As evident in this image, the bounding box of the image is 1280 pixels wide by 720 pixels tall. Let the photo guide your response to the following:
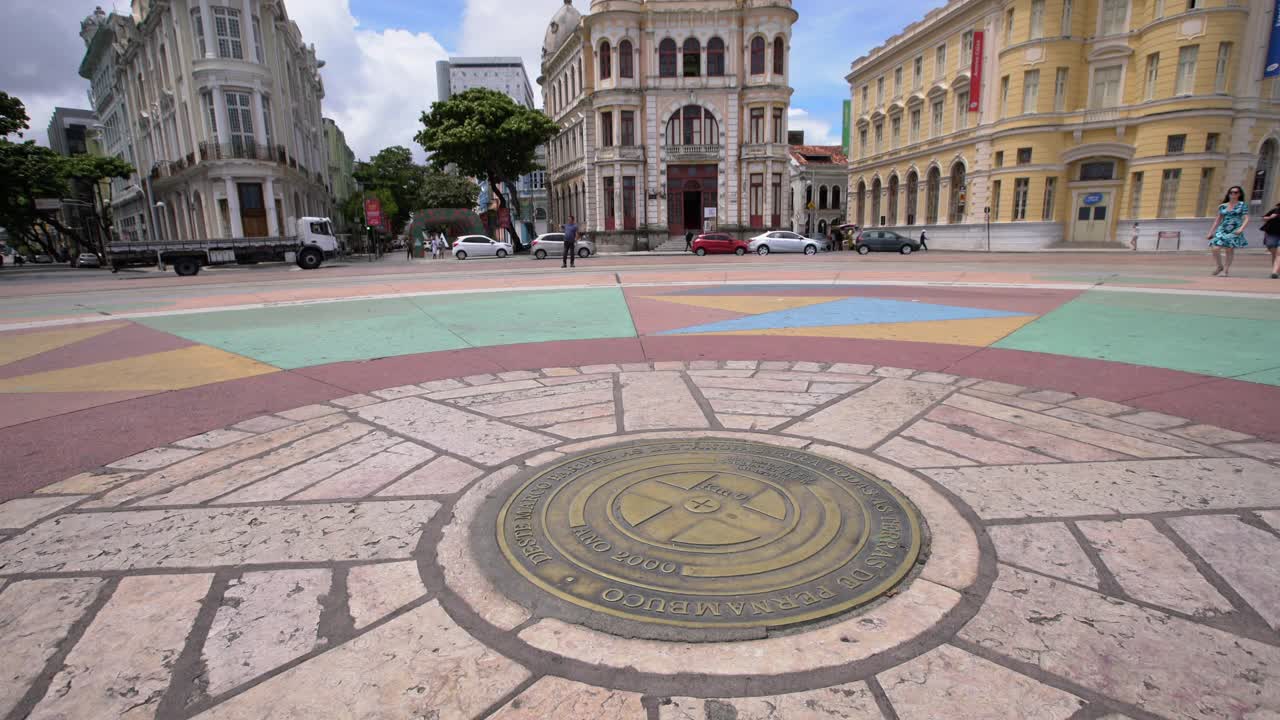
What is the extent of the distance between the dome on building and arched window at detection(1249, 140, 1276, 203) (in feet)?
148

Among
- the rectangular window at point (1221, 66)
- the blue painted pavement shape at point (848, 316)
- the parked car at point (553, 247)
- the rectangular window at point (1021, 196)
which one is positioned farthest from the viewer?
the rectangular window at point (1021, 196)

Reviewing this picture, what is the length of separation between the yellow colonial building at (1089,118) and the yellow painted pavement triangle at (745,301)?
31.9m

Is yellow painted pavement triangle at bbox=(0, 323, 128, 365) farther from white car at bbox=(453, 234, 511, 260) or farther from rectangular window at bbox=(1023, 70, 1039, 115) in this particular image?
rectangular window at bbox=(1023, 70, 1039, 115)

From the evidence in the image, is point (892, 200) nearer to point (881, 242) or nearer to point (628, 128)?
point (881, 242)

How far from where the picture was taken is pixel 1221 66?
30.3m

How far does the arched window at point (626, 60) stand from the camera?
4309 cm

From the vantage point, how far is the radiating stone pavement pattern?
1822mm

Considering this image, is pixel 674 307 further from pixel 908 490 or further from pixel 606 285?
pixel 908 490

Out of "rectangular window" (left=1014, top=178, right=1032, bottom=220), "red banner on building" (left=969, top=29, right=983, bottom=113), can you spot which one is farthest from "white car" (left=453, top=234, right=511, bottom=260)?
"rectangular window" (left=1014, top=178, right=1032, bottom=220)

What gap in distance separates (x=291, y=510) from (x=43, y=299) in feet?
55.9

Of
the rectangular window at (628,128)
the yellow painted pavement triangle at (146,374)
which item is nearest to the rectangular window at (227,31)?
the rectangular window at (628,128)

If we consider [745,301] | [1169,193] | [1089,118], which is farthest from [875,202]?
[745,301]

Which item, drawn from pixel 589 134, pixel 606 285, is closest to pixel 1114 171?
pixel 589 134

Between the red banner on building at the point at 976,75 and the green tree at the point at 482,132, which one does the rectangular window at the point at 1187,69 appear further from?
the green tree at the point at 482,132
